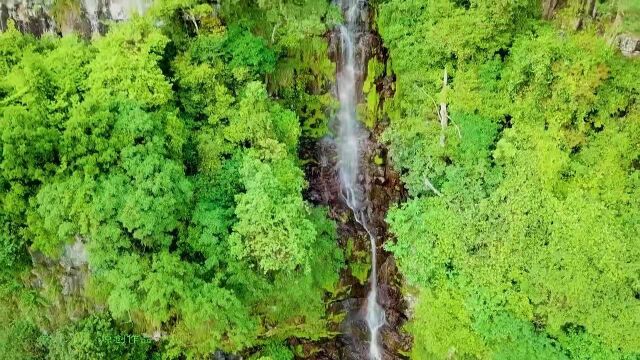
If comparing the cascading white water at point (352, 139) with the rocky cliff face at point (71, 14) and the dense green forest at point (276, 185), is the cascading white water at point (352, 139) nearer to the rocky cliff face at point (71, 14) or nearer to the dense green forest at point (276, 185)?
the dense green forest at point (276, 185)

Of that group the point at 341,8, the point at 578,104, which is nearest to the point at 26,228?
the point at 341,8

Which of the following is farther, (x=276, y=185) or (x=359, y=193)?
(x=359, y=193)

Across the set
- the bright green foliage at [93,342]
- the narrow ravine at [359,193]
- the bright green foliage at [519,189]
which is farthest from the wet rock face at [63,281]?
the bright green foliage at [519,189]

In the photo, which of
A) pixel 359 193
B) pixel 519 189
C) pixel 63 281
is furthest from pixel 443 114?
pixel 63 281

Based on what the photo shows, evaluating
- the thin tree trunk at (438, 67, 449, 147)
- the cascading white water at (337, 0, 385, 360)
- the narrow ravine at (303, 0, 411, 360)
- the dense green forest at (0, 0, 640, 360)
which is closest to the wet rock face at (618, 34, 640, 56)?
the dense green forest at (0, 0, 640, 360)

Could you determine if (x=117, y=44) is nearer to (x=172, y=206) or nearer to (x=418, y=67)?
(x=172, y=206)

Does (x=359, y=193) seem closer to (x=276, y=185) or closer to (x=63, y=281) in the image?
(x=276, y=185)
